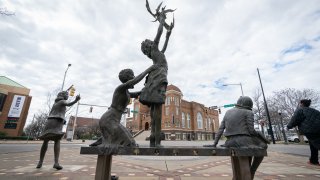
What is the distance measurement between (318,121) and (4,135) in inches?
1607

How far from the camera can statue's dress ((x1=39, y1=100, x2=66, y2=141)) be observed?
15.3 ft

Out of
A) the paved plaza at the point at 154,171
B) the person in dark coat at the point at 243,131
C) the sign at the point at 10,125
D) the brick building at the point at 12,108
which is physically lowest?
the paved plaza at the point at 154,171

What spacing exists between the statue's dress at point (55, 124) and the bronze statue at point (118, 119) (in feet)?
8.70

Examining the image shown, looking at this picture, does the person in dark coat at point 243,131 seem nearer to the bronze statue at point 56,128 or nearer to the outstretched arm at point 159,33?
the outstretched arm at point 159,33

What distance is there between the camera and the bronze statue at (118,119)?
8.64 feet

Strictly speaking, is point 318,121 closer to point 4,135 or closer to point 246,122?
point 246,122

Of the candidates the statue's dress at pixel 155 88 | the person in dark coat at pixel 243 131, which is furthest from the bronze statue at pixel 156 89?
the person in dark coat at pixel 243 131

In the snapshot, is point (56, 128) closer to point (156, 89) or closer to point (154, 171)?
point (154, 171)

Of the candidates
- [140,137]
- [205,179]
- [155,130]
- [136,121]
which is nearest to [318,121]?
[205,179]

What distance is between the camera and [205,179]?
12.6 feet

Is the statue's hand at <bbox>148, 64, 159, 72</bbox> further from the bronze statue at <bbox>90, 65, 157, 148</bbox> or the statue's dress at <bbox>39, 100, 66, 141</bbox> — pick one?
the statue's dress at <bbox>39, 100, 66, 141</bbox>

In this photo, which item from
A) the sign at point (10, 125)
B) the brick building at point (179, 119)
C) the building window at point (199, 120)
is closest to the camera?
the sign at point (10, 125)

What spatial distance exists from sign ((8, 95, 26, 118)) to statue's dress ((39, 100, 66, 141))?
39005 millimetres

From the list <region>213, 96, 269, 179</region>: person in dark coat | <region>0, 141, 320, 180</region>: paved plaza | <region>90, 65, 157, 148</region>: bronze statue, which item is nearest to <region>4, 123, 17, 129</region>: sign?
<region>0, 141, 320, 180</region>: paved plaza
